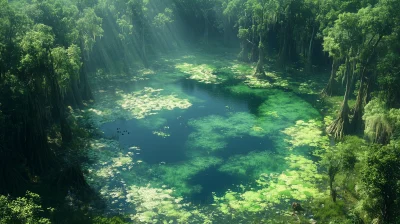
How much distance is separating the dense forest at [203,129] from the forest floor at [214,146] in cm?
15

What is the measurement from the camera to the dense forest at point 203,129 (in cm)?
2619

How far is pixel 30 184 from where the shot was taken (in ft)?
92.9

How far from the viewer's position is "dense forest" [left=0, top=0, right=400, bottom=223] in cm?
2619

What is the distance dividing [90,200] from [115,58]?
36.7 meters

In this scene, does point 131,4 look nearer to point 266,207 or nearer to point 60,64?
point 60,64

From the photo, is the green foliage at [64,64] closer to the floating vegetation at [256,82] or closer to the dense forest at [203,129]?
the dense forest at [203,129]

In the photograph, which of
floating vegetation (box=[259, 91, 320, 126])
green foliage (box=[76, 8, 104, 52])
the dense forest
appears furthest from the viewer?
green foliage (box=[76, 8, 104, 52])

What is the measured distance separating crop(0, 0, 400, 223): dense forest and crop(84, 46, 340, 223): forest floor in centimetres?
15

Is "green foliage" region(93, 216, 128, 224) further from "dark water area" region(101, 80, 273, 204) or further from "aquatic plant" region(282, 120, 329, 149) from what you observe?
"aquatic plant" region(282, 120, 329, 149)

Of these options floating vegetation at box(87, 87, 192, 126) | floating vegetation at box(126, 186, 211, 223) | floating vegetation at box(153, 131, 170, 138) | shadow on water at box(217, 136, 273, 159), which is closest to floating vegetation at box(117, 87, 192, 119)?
floating vegetation at box(87, 87, 192, 126)

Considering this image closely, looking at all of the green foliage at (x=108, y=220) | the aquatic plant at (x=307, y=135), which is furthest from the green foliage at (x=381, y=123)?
the green foliage at (x=108, y=220)

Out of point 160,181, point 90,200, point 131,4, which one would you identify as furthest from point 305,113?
point 131,4

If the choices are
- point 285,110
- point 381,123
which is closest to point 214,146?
point 285,110

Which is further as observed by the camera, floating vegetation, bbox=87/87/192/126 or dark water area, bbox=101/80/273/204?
floating vegetation, bbox=87/87/192/126
